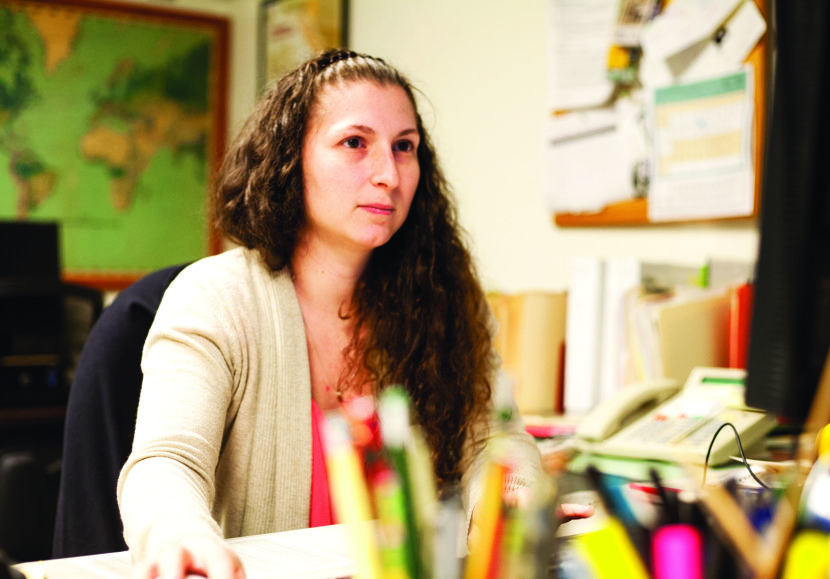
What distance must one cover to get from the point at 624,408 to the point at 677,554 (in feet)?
4.06

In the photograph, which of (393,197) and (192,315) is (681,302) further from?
(192,315)

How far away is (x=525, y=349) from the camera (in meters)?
1.99

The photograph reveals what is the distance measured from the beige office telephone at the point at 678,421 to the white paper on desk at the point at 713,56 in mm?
709

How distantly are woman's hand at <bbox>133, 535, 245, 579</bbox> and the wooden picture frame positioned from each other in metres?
2.59

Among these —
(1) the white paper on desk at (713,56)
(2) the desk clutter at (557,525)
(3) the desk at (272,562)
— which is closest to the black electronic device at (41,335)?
(1) the white paper on desk at (713,56)

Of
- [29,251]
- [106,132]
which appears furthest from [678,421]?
[106,132]

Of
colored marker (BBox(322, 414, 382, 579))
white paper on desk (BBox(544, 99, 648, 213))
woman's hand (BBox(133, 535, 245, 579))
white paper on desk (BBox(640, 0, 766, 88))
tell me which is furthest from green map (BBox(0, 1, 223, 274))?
colored marker (BBox(322, 414, 382, 579))

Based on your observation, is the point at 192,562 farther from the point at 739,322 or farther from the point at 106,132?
the point at 106,132

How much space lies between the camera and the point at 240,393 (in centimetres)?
115

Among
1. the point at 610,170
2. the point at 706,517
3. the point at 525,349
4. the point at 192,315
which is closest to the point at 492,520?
the point at 706,517

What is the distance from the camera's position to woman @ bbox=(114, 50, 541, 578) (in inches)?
43.3

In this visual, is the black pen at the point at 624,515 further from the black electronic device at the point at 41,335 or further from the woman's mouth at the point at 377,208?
the black electronic device at the point at 41,335

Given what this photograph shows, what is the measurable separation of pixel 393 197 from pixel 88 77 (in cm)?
312

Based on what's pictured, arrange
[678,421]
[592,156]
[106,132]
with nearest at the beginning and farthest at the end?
[678,421], [592,156], [106,132]
